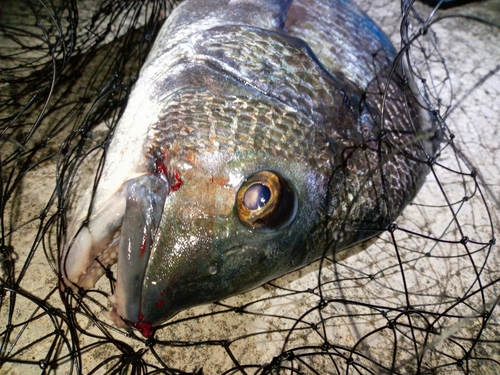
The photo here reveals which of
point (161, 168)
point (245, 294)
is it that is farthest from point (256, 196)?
point (245, 294)

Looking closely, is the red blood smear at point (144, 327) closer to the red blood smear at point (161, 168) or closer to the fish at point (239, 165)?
the fish at point (239, 165)

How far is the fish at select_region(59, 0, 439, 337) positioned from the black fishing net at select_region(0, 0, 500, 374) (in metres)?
0.31

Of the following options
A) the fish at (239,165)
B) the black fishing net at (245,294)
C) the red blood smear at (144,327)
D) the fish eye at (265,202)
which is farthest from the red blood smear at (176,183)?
the black fishing net at (245,294)

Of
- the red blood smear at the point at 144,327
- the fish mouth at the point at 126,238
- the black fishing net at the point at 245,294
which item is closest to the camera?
the fish mouth at the point at 126,238

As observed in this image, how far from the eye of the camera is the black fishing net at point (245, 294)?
220 centimetres

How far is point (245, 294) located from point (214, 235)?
88cm

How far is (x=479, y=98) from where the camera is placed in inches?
158

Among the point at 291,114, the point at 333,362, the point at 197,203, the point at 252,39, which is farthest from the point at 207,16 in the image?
the point at 333,362

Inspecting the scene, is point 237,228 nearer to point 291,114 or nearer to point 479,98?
point 291,114

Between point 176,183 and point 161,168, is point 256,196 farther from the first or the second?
point 161,168

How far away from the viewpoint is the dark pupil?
181 cm

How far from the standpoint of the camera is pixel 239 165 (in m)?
1.89

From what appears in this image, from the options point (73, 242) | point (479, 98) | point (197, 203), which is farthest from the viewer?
point (479, 98)

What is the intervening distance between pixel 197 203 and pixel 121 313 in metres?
0.63
